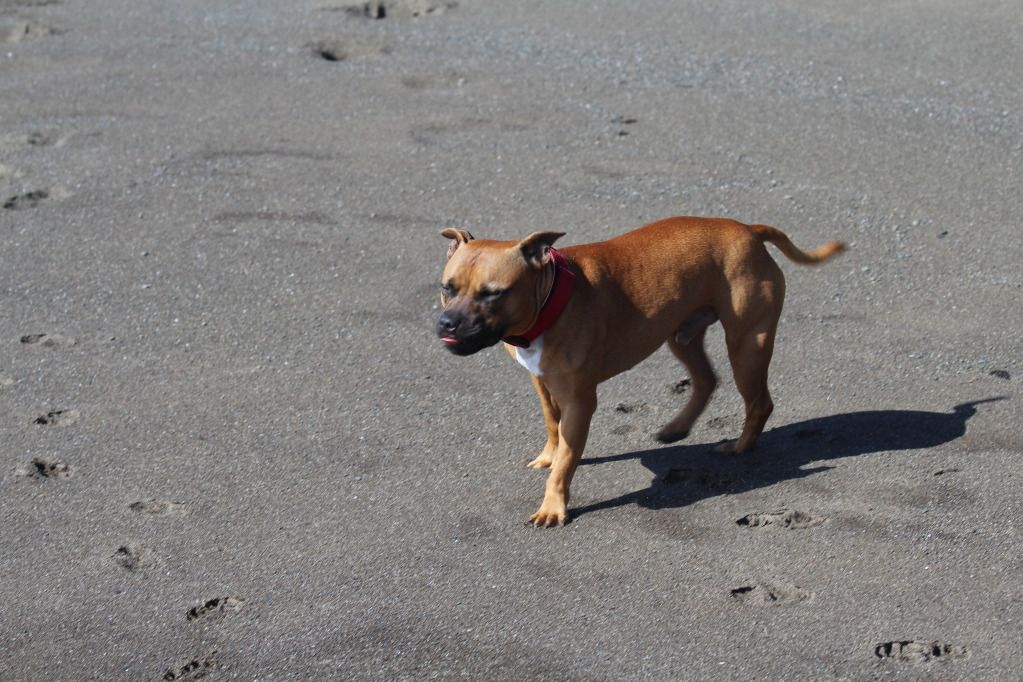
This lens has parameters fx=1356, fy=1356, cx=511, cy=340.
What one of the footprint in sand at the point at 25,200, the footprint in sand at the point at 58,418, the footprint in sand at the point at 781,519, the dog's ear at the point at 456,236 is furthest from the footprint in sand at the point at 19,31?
the footprint in sand at the point at 781,519

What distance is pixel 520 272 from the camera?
239 inches

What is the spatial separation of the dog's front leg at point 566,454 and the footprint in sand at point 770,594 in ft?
3.21

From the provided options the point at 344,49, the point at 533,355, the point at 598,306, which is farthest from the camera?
the point at 344,49

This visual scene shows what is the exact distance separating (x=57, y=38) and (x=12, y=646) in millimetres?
8549

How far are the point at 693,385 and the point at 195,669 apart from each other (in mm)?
3028

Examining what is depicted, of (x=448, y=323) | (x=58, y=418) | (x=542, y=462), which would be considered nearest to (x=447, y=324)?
(x=448, y=323)

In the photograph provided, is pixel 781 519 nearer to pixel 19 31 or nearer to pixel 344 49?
pixel 344 49

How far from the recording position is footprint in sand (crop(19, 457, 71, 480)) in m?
7.05

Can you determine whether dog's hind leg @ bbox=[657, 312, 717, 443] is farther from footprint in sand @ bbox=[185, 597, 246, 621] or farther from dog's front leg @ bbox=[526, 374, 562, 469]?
footprint in sand @ bbox=[185, 597, 246, 621]

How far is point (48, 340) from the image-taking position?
332 inches

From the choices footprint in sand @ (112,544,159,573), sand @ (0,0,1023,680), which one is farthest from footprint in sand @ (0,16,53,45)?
footprint in sand @ (112,544,159,573)

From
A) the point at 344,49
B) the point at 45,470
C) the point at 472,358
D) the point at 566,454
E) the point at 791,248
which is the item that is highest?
the point at 791,248

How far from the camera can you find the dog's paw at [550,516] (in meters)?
6.47

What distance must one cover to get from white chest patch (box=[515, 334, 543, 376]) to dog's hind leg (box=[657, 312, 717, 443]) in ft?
3.38
